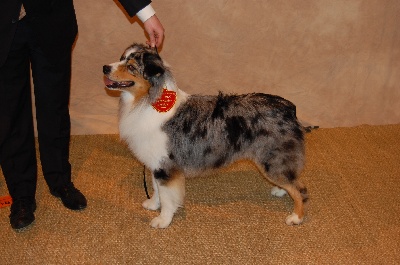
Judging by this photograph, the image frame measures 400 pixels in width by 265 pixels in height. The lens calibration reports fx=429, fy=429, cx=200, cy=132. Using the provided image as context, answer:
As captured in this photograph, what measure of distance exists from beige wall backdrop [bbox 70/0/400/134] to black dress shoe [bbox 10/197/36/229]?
1143 mm

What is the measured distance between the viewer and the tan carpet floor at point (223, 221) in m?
2.41

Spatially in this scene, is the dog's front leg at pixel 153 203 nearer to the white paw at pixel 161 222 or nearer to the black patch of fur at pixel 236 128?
the white paw at pixel 161 222

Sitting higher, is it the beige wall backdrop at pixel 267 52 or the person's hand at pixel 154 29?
the person's hand at pixel 154 29

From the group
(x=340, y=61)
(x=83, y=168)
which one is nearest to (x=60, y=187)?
(x=83, y=168)

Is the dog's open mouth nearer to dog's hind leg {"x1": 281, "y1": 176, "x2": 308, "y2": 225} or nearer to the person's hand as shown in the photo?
the person's hand

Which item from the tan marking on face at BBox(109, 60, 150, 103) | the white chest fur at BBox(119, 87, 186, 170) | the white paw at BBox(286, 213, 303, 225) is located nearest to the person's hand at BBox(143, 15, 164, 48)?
the tan marking on face at BBox(109, 60, 150, 103)

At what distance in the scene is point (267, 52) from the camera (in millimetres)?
3621

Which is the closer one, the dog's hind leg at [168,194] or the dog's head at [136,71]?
the dog's head at [136,71]

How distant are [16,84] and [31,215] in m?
0.84

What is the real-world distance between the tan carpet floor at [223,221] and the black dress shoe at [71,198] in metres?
0.05

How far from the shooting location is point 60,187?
9.02 ft

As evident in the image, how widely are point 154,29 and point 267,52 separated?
1.44m

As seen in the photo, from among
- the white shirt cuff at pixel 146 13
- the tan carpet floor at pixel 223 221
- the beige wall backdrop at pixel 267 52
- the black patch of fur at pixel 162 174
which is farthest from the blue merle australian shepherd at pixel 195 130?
the beige wall backdrop at pixel 267 52

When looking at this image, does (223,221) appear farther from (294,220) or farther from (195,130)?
(195,130)
